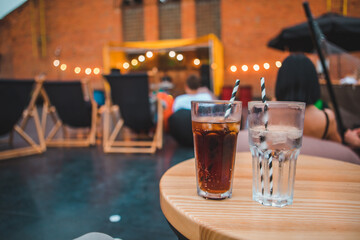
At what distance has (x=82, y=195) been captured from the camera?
1906 millimetres

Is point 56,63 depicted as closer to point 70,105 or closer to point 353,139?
point 70,105

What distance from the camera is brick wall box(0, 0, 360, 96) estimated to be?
897 centimetres

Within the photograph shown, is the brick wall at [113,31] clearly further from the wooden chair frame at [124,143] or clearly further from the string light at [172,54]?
the wooden chair frame at [124,143]

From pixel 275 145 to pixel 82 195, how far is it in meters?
1.70

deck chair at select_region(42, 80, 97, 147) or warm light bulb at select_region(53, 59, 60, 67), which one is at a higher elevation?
warm light bulb at select_region(53, 59, 60, 67)

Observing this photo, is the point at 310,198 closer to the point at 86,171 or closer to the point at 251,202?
the point at 251,202

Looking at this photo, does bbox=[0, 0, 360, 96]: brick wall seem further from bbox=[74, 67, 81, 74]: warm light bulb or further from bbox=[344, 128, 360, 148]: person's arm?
bbox=[344, 128, 360, 148]: person's arm

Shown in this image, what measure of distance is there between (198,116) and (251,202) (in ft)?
0.72

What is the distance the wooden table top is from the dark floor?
0.87m

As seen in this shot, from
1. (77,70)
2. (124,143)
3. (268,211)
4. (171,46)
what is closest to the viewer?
(268,211)

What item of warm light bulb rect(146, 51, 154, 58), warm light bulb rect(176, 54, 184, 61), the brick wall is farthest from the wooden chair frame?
warm light bulb rect(176, 54, 184, 61)

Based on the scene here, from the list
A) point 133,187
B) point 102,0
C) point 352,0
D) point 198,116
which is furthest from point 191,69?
point 198,116

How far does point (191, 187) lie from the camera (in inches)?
24.6

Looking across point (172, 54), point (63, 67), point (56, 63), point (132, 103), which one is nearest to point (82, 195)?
point (132, 103)
